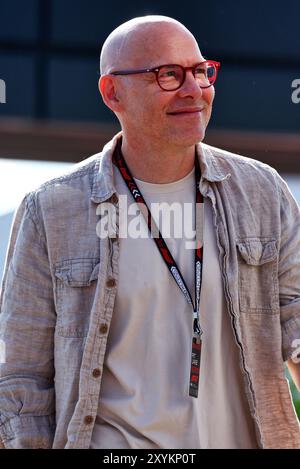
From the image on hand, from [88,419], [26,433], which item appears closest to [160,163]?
[88,419]

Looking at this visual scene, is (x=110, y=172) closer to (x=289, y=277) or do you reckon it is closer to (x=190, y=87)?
(x=190, y=87)

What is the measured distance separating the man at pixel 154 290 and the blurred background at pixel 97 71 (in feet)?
19.1

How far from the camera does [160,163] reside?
3.83 m

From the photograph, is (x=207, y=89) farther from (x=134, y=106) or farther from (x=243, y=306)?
(x=243, y=306)

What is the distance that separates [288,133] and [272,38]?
0.85 meters

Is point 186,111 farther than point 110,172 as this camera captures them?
No

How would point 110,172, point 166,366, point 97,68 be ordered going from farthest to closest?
point 97,68 < point 110,172 < point 166,366

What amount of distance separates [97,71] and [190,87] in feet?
20.7

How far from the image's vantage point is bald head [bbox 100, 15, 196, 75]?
12.5ft

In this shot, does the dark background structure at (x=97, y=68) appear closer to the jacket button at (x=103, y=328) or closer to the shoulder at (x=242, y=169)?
the shoulder at (x=242, y=169)

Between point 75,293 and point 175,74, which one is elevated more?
point 175,74

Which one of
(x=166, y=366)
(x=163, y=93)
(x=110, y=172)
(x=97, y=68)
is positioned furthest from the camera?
(x=97, y=68)

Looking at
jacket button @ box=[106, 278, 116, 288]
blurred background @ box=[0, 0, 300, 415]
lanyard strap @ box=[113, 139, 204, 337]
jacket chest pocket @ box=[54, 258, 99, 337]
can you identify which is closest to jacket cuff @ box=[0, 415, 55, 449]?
jacket chest pocket @ box=[54, 258, 99, 337]

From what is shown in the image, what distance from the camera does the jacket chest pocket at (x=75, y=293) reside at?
3779 millimetres
